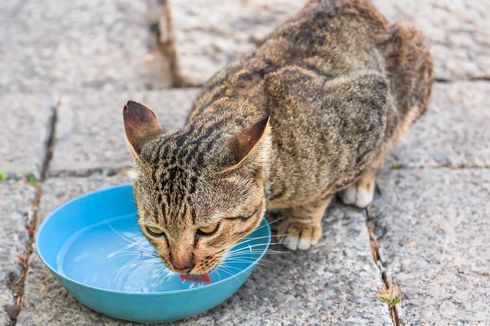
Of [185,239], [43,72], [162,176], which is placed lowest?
[43,72]

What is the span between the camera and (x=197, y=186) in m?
2.83

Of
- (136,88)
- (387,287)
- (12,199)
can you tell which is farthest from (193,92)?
(387,287)

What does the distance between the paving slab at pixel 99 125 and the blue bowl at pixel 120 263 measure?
2.30ft

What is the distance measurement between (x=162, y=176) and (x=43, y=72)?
293 cm

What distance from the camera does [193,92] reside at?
5.11m

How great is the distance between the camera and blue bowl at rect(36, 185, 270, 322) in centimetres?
291

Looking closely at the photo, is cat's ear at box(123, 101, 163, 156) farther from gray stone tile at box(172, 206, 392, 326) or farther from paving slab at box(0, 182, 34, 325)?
paving slab at box(0, 182, 34, 325)

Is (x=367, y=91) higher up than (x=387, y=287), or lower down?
higher up

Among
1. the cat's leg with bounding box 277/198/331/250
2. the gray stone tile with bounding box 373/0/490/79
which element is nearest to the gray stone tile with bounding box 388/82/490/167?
the gray stone tile with bounding box 373/0/490/79

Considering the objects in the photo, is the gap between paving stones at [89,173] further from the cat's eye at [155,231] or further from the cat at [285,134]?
the cat's eye at [155,231]

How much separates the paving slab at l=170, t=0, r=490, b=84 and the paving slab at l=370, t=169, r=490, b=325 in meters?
1.41

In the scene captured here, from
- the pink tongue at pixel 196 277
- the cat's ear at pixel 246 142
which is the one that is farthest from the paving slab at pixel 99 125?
the cat's ear at pixel 246 142

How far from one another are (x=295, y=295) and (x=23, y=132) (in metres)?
2.28

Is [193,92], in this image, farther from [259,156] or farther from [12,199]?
[259,156]
